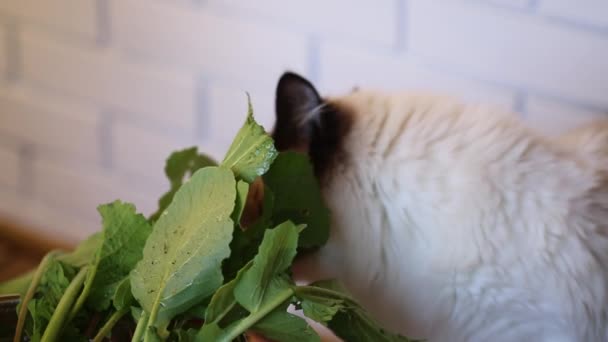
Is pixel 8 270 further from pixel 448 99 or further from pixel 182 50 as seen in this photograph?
pixel 448 99

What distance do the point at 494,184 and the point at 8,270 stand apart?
3.83 feet

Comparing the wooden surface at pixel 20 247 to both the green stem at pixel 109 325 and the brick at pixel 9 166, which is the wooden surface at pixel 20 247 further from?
the green stem at pixel 109 325

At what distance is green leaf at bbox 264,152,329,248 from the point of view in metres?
0.74

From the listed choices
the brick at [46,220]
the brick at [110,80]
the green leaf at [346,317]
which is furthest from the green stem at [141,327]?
the brick at [46,220]

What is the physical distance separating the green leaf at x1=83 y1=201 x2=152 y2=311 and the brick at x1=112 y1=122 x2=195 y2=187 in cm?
73

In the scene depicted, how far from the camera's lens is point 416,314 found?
0.82 meters

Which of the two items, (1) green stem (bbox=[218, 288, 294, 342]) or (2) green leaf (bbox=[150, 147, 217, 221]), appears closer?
(1) green stem (bbox=[218, 288, 294, 342])

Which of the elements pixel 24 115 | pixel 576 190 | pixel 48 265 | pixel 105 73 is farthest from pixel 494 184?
pixel 24 115

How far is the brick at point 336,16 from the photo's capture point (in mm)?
1133

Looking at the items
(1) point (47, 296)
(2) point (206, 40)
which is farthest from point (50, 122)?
(1) point (47, 296)

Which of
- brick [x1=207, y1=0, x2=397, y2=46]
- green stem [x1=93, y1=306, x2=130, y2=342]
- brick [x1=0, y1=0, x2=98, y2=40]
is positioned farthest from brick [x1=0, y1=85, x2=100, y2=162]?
green stem [x1=93, y1=306, x2=130, y2=342]

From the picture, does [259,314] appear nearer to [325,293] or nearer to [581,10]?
[325,293]

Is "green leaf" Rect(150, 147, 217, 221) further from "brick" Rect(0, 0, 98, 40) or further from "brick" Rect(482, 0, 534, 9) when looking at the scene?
"brick" Rect(0, 0, 98, 40)

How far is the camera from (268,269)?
0.58 m
